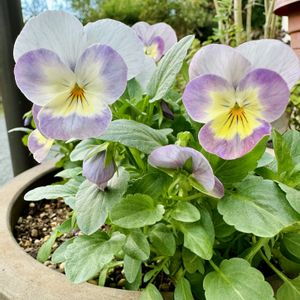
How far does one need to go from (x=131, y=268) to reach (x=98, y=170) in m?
0.12

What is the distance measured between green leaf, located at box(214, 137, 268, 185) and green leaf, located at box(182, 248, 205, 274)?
8cm

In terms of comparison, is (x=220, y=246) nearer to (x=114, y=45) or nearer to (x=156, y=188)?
(x=156, y=188)

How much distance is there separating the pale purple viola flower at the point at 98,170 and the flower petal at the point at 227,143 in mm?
97

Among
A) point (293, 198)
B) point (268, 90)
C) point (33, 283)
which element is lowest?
point (33, 283)

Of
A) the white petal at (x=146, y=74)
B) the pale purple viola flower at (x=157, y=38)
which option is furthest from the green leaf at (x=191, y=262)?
the pale purple viola flower at (x=157, y=38)

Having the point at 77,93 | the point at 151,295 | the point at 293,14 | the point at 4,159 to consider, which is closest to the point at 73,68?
the point at 77,93

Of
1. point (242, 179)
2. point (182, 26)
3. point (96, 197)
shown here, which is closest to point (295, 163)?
point (242, 179)

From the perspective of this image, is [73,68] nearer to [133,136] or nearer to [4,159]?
[133,136]

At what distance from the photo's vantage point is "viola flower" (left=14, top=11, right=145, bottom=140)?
1.30 feet

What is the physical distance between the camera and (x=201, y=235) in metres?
0.42

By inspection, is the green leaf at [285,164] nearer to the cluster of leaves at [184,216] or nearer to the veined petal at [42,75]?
the cluster of leaves at [184,216]

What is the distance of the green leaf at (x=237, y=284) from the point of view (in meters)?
0.40

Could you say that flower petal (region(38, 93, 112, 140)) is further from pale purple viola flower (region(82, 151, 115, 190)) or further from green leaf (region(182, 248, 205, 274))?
green leaf (region(182, 248, 205, 274))

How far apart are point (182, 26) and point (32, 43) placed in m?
2.07
